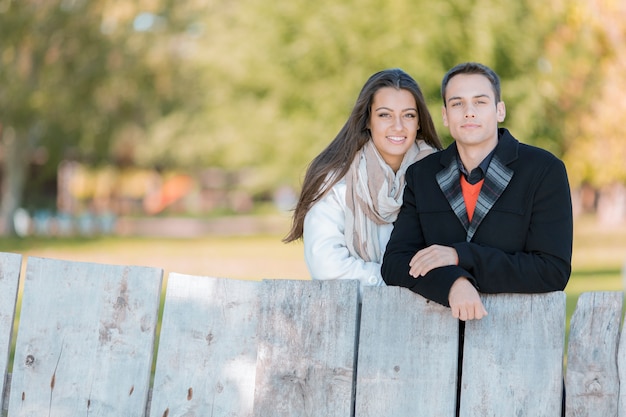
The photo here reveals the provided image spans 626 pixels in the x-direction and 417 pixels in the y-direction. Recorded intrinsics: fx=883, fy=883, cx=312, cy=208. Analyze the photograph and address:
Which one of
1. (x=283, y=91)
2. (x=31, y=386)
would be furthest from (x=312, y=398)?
(x=283, y=91)

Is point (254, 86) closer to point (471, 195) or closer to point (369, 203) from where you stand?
point (369, 203)

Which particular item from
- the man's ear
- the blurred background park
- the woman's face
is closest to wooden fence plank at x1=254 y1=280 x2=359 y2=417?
the man's ear

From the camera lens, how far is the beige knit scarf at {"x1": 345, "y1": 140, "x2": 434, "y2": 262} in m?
3.79

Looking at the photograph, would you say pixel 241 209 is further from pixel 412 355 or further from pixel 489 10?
pixel 412 355

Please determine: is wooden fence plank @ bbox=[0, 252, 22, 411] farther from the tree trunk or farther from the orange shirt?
the tree trunk

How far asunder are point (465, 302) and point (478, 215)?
1.20ft

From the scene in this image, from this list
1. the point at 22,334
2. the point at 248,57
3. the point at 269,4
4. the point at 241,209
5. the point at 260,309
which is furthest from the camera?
the point at 241,209

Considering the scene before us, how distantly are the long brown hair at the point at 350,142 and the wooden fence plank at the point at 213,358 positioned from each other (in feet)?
2.58

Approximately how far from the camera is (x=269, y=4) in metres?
22.0

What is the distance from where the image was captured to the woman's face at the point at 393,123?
13.0ft

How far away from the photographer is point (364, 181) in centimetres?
386

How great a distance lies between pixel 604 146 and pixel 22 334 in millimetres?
17686

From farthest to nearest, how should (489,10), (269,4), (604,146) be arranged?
(269,4) < (604,146) < (489,10)

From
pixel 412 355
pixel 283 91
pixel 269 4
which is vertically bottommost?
pixel 412 355
